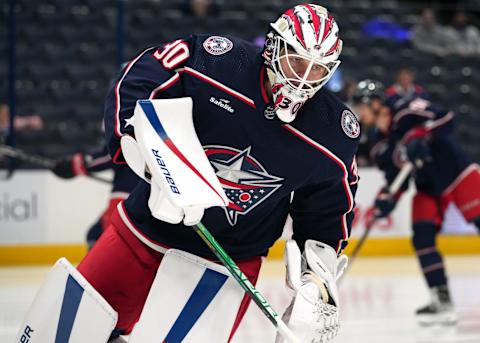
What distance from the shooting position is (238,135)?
2.65m

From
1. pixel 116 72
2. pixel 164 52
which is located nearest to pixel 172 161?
pixel 164 52

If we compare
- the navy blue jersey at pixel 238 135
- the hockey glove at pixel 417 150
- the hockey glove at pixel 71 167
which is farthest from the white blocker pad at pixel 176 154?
the hockey glove at pixel 71 167

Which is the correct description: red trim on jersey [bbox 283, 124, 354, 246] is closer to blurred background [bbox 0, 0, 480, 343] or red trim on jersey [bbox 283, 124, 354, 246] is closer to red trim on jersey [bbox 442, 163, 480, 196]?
blurred background [bbox 0, 0, 480, 343]

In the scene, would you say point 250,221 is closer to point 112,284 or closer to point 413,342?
point 112,284

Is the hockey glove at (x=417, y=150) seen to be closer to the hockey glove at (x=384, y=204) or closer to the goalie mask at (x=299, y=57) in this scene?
the hockey glove at (x=384, y=204)

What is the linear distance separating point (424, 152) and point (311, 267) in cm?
281

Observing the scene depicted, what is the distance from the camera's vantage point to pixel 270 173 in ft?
8.85

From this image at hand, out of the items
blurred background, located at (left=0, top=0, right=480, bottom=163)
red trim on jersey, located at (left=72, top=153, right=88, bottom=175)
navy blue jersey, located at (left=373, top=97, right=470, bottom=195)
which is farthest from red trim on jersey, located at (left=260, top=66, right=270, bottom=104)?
blurred background, located at (left=0, top=0, right=480, bottom=163)

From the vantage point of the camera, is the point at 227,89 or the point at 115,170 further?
the point at 115,170

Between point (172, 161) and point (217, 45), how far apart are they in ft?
1.39

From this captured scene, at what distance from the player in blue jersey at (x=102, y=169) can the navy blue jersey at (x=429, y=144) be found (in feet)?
5.11

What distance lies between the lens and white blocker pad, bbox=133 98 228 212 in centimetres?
237

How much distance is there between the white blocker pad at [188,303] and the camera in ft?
8.54

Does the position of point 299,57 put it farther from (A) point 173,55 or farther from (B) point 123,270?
(B) point 123,270
